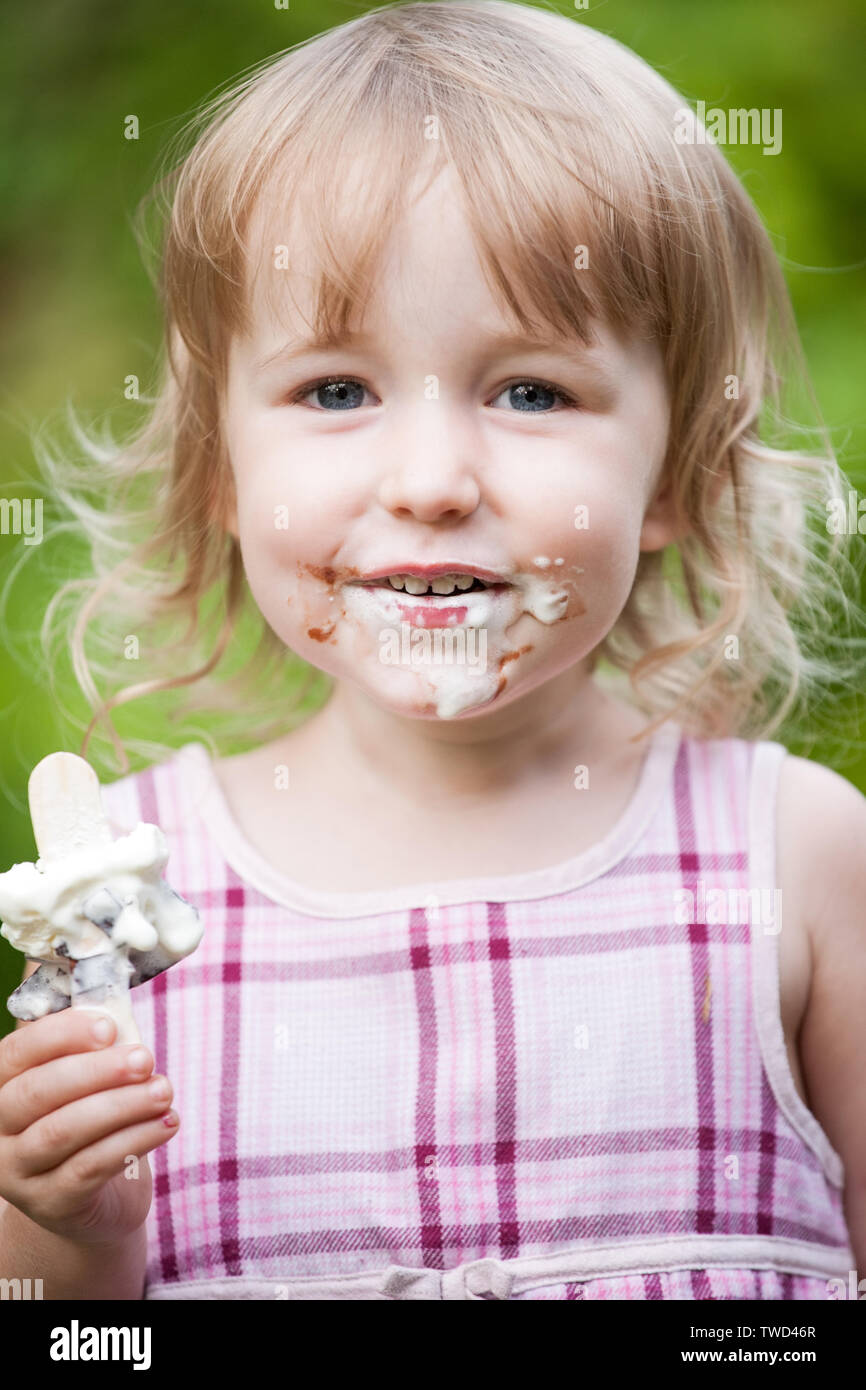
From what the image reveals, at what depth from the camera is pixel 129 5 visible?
5.67 ft

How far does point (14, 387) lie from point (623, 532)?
40.8 inches

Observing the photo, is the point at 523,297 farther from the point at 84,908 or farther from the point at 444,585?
the point at 84,908

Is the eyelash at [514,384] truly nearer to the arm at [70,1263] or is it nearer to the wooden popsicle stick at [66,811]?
the wooden popsicle stick at [66,811]

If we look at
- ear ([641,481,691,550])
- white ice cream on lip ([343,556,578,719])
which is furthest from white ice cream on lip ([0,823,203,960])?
ear ([641,481,691,550])

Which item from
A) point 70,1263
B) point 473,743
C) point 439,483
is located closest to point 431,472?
point 439,483

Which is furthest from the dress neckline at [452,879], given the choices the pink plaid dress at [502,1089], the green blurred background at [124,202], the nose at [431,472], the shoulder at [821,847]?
the green blurred background at [124,202]

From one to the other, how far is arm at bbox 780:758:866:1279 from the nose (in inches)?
16.8

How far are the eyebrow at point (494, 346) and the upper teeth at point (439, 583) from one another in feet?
0.52

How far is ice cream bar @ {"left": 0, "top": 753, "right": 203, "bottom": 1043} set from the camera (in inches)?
36.8

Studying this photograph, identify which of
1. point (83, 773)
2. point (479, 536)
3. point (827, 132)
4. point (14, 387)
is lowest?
point (83, 773)

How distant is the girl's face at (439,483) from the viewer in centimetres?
101

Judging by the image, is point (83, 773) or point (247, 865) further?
point (247, 865)

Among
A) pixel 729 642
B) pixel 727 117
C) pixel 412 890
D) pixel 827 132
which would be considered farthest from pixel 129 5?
pixel 412 890

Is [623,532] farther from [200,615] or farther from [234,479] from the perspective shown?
[200,615]
